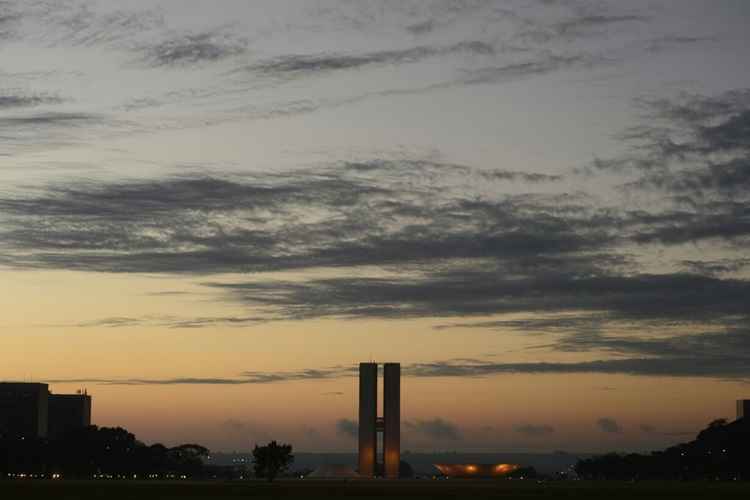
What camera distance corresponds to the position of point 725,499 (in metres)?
114

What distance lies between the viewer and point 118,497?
111 meters

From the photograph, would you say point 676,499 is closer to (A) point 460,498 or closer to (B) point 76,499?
(A) point 460,498

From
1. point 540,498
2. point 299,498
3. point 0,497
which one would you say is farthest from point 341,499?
point 0,497

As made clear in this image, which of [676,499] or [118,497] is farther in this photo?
[676,499]

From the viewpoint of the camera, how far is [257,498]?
115 metres

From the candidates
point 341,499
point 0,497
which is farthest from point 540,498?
point 0,497

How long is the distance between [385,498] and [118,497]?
24.7m

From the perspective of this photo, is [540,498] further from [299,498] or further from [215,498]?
[215,498]

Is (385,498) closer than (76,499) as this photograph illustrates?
No

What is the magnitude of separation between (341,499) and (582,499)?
2388cm

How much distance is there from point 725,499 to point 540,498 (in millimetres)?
18012

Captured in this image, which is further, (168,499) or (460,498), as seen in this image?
(460,498)

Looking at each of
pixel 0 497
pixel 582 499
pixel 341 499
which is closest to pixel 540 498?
pixel 582 499

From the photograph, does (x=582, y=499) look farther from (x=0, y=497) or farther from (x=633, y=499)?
(x=0, y=497)
